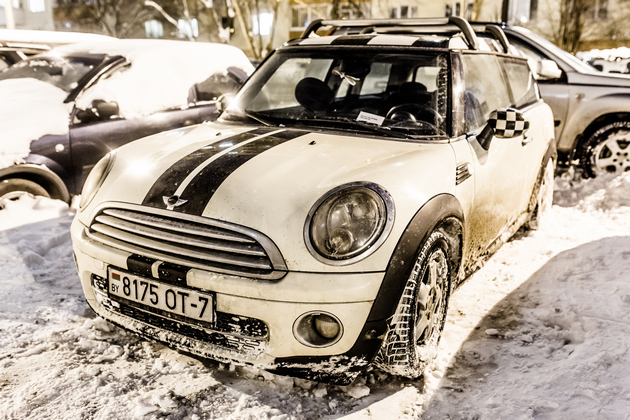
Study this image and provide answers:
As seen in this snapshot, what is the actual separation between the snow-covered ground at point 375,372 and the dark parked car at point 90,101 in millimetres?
763

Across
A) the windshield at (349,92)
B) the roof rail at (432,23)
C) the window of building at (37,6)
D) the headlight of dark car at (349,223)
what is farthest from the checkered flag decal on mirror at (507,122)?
the window of building at (37,6)

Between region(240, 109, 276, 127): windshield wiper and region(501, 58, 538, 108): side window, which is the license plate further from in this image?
region(501, 58, 538, 108): side window

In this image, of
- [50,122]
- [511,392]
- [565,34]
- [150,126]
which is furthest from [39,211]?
[565,34]

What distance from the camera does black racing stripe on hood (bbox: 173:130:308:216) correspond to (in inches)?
92.0

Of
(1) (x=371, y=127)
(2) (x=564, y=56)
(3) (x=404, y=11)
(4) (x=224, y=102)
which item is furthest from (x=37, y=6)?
(1) (x=371, y=127)

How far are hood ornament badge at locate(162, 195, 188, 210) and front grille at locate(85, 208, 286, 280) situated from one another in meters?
0.04

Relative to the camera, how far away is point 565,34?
26.9 metres

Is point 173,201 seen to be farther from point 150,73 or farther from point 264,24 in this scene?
point 264,24

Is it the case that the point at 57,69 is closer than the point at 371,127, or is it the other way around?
the point at 371,127

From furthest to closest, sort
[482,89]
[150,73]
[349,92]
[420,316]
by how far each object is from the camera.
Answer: [150,73]
[349,92]
[482,89]
[420,316]

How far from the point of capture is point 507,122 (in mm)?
3133

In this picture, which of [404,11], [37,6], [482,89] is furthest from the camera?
[37,6]

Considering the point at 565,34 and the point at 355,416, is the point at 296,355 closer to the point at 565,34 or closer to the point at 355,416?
the point at 355,416

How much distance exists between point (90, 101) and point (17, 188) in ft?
3.00
